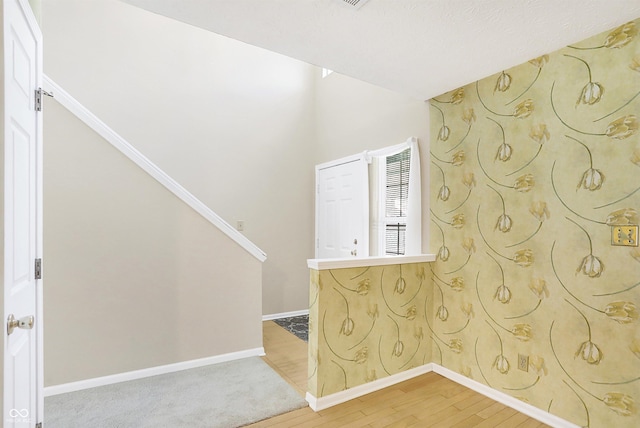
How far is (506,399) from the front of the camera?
7.57 feet

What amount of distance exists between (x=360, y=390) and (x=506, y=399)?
1.05 m

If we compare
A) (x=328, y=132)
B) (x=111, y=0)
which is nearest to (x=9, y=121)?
(x=111, y=0)

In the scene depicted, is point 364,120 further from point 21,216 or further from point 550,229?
point 21,216

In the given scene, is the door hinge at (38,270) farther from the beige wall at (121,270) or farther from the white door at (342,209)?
the white door at (342,209)

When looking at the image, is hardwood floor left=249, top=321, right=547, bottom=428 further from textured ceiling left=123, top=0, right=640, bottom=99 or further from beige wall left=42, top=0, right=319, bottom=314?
textured ceiling left=123, top=0, right=640, bottom=99

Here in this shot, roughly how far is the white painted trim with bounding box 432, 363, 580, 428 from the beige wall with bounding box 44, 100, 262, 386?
1866mm

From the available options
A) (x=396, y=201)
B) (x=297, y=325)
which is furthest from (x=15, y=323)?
(x=297, y=325)

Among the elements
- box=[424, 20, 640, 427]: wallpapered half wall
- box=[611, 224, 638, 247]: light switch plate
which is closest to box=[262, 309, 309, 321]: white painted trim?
box=[424, 20, 640, 427]: wallpapered half wall

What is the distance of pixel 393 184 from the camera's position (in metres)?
3.49

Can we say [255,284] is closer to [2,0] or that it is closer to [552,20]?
[2,0]

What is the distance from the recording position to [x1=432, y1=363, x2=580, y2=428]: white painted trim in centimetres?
205

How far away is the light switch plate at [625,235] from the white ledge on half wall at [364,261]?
4.09 ft

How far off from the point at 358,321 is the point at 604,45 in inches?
91.4

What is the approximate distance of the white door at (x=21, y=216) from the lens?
111 centimetres
